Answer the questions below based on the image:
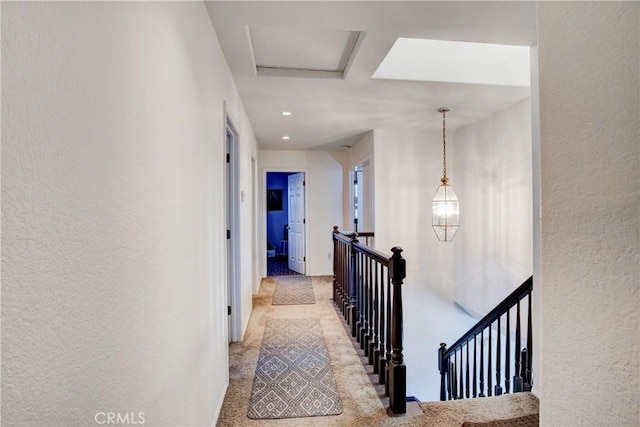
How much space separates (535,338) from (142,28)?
9.12ft

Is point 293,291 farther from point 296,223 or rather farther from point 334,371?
point 334,371

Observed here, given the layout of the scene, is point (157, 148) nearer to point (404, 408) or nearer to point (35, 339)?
point (35, 339)

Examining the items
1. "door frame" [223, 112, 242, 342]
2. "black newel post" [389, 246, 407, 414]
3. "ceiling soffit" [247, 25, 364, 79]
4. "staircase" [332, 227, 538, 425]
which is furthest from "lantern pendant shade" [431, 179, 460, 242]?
"door frame" [223, 112, 242, 342]

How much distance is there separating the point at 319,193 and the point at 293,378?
386 centimetres

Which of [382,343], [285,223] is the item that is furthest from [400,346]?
[285,223]

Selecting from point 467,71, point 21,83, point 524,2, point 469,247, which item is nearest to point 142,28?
point 21,83

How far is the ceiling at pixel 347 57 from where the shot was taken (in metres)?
1.61

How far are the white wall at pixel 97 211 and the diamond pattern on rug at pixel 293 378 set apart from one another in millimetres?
728

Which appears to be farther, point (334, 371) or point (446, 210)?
point (446, 210)

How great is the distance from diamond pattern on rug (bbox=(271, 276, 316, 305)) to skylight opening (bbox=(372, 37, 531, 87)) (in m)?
3.01

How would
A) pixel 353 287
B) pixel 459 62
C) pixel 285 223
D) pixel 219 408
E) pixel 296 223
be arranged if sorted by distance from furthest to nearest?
pixel 285 223, pixel 296 223, pixel 353 287, pixel 459 62, pixel 219 408

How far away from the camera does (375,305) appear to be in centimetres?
241

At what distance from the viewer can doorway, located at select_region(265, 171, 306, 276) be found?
579 centimetres

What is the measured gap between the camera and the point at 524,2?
60.6 inches
